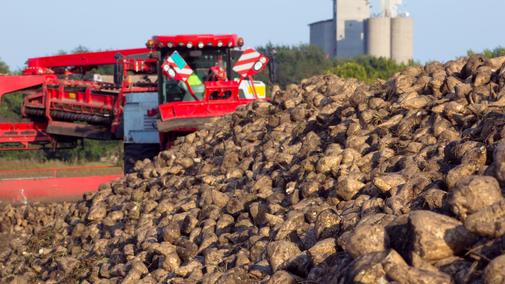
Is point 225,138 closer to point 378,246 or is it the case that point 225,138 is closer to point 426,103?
point 426,103

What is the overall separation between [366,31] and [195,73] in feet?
157

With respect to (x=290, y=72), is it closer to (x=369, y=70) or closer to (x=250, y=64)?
(x=369, y=70)

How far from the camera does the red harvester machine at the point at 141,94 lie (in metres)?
8.30

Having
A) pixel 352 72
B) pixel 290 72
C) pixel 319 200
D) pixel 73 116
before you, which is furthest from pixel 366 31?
pixel 319 200

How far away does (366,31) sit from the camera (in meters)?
53.9

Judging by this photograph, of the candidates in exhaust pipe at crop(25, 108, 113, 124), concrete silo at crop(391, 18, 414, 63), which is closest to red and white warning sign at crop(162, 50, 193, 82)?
exhaust pipe at crop(25, 108, 113, 124)

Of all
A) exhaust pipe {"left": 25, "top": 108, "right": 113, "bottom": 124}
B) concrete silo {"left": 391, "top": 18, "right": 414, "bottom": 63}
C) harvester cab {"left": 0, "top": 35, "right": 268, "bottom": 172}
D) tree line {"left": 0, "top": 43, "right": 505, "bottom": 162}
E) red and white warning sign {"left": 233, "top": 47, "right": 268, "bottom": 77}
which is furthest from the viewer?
concrete silo {"left": 391, "top": 18, "right": 414, "bottom": 63}

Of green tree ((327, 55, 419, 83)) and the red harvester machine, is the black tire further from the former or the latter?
green tree ((327, 55, 419, 83))

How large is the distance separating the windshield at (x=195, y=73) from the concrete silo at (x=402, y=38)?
46.7 metres

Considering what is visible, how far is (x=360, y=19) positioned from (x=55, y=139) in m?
49.5

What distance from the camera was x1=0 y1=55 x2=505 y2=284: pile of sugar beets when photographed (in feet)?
7.61

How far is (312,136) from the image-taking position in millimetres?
4926

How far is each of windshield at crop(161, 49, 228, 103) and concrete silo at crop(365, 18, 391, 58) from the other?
45925mm

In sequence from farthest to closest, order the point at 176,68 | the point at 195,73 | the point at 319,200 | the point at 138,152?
the point at 138,152, the point at 195,73, the point at 176,68, the point at 319,200
